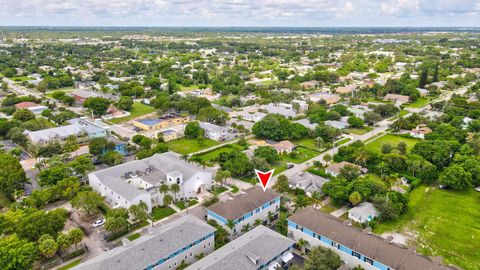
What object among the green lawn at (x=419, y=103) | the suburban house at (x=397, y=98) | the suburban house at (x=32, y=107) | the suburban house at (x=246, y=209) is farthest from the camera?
the suburban house at (x=397, y=98)

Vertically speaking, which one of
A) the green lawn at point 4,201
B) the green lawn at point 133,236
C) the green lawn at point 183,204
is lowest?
the green lawn at point 183,204

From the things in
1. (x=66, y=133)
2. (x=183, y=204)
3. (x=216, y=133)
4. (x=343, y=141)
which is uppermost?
(x=66, y=133)

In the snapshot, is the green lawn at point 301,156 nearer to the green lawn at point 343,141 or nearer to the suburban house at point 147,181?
the green lawn at point 343,141

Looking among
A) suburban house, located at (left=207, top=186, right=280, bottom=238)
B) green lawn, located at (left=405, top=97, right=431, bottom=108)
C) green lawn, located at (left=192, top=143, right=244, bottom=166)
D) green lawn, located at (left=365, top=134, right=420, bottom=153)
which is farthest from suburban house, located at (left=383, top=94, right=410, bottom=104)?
suburban house, located at (left=207, top=186, right=280, bottom=238)

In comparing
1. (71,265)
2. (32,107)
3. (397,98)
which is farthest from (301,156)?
(32,107)

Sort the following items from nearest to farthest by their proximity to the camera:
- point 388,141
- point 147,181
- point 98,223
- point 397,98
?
point 98,223 → point 147,181 → point 388,141 → point 397,98

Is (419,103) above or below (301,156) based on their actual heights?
above

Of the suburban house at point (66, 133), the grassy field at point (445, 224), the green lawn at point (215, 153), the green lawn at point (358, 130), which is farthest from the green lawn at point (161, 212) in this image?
the green lawn at point (358, 130)

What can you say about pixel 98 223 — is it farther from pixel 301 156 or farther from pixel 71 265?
pixel 301 156

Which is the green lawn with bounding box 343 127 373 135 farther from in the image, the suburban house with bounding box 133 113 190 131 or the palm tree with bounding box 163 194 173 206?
the palm tree with bounding box 163 194 173 206
